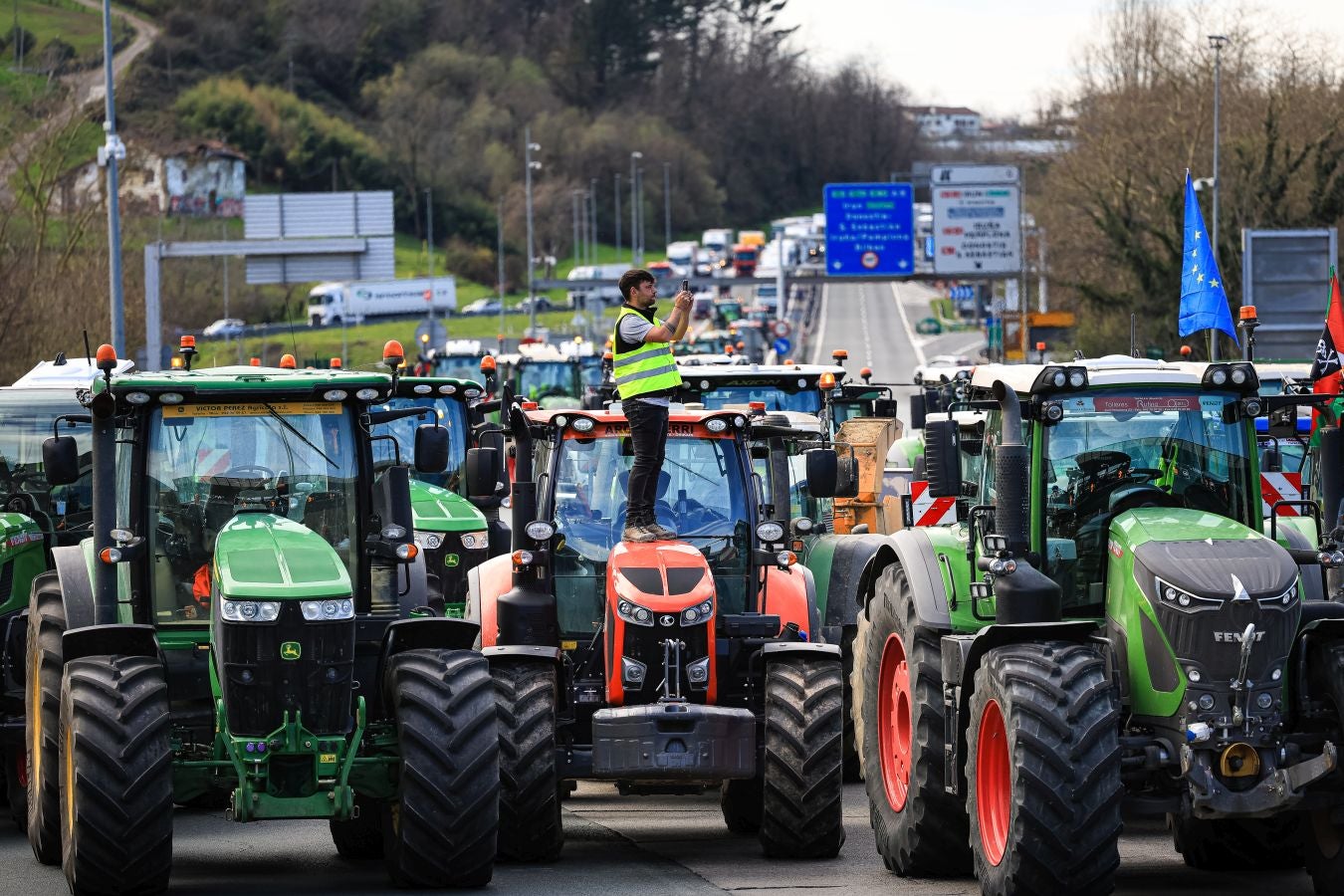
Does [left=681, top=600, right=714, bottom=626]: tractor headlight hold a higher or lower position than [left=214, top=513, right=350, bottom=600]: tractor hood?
lower

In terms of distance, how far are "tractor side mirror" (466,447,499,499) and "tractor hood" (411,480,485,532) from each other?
21.6 feet

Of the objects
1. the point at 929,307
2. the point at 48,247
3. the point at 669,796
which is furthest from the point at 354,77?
the point at 669,796

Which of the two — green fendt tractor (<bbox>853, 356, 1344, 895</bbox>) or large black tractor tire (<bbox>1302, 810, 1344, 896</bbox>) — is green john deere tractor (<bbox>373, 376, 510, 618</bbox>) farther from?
large black tractor tire (<bbox>1302, 810, 1344, 896</bbox>)

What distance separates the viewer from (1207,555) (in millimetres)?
9828

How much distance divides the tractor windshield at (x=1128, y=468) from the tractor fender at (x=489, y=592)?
3399mm

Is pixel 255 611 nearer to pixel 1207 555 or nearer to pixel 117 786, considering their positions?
pixel 117 786

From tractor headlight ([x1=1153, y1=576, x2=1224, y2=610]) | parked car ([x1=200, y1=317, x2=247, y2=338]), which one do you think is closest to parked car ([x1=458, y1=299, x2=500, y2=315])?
parked car ([x1=200, y1=317, x2=247, y2=338])

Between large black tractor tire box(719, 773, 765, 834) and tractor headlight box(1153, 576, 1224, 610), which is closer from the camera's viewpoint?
tractor headlight box(1153, 576, 1224, 610)

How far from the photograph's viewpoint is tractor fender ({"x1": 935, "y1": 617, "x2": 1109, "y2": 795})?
9.91 meters

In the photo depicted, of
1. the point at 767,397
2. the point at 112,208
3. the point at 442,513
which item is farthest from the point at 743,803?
the point at 112,208

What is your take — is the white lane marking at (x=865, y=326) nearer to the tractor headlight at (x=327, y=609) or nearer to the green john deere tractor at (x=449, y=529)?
the green john deere tractor at (x=449, y=529)

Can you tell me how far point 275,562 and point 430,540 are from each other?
8732mm

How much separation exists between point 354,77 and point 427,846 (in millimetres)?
156360

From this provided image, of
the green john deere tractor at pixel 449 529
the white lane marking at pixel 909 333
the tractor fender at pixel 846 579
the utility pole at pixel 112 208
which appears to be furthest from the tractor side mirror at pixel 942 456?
the white lane marking at pixel 909 333
